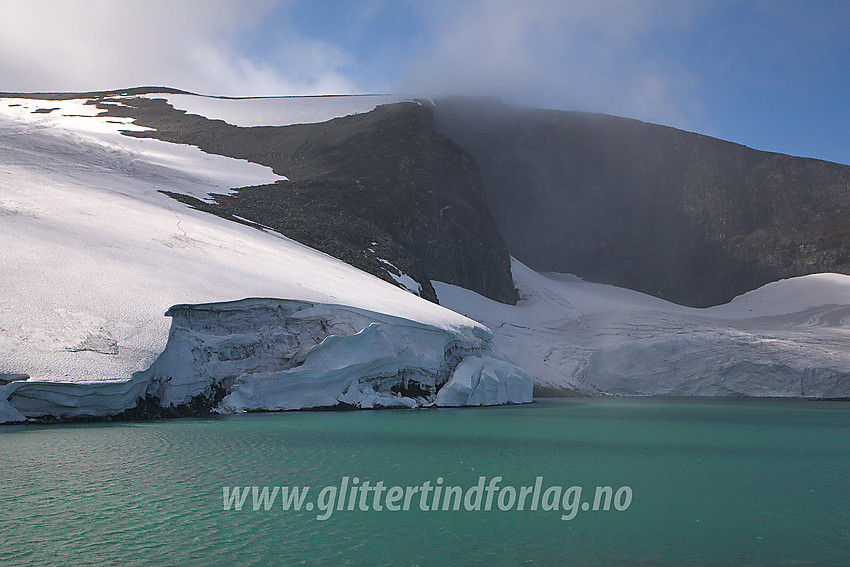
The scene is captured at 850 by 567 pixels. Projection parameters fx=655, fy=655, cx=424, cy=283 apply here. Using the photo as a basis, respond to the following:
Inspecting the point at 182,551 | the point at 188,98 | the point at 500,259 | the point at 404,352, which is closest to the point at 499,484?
the point at 182,551

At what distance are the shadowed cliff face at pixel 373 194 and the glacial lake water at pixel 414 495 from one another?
14846mm

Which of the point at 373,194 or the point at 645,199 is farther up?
the point at 645,199

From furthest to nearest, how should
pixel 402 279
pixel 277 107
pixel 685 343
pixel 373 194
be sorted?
pixel 277 107 → pixel 373 194 → pixel 402 279 → pixel 685 343

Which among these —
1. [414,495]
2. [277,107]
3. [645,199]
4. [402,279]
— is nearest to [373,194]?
[402,279]

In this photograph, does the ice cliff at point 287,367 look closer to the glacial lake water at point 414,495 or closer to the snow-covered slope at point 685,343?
the glacial lake water at point 414,495

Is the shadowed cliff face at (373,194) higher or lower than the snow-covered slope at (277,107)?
lower

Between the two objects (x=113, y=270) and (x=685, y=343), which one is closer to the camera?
(x=113, y=270)

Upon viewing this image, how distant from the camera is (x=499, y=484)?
7.82m

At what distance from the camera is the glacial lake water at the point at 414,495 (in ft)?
17.6

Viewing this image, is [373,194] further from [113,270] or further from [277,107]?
[113,270]

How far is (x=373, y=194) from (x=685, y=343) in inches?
634

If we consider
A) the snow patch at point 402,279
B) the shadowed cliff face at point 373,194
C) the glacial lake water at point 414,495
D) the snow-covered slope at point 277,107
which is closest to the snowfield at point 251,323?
the snow patch at point 402,279

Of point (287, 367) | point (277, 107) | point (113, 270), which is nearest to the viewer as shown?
point (113, 270)

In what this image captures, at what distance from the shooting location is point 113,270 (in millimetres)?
14141
